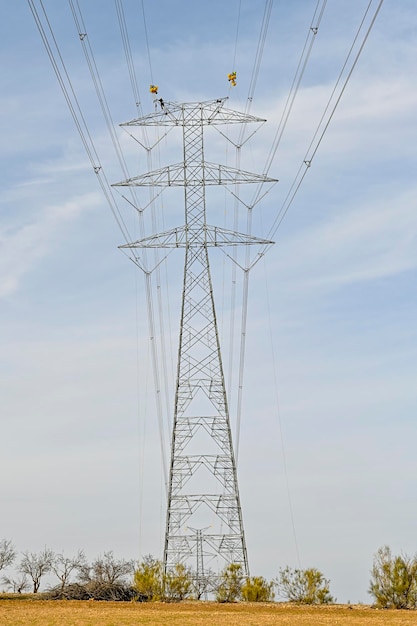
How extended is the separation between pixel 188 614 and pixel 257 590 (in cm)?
1294

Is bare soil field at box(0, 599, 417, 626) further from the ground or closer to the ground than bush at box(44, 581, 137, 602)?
closer to the ground

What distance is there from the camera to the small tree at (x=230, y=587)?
6091cm

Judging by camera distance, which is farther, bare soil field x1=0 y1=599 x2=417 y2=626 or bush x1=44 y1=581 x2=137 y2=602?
bush x1=44 y1=581 x2=137 y2=602

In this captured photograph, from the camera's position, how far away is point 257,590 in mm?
61844

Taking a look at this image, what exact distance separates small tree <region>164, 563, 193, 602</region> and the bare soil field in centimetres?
267

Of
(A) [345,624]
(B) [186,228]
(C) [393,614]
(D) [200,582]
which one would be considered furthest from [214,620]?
(B) [186,228]

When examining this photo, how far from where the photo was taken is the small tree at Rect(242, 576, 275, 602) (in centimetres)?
6088

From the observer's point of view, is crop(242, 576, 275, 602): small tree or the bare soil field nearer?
the bare soil field

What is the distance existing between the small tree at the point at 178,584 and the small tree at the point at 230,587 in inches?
96.4

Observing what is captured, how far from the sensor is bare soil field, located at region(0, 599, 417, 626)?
145 feet

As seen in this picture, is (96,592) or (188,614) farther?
(96,592)

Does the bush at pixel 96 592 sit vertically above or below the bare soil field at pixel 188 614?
above

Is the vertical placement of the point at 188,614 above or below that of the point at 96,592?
below

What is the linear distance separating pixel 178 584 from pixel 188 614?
1273 centimetres
